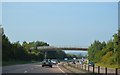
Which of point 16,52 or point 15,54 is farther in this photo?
point 16,52

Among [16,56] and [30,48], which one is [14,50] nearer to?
[16,56]

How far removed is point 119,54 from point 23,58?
70.9 metres

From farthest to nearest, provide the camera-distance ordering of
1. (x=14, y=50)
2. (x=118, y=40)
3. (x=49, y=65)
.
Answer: (x=14, y=50) → (x=118, y=40) → (x=49, y=65)

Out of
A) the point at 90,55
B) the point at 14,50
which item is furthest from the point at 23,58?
the point at 90,55

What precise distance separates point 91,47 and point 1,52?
6827cm

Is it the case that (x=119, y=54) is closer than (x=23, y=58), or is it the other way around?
(x=119, y=54)

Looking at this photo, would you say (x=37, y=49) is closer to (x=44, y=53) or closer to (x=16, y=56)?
(x=44, y=53)

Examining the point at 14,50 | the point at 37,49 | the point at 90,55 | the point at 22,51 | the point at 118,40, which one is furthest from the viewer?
the point at 37,49

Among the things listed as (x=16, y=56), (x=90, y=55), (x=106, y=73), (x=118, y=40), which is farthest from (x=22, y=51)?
(x=106, y=73)

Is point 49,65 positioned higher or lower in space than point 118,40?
lower

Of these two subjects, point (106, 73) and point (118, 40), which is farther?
point (118, 40)

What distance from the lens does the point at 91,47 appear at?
160250mm

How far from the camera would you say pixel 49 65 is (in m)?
73.4

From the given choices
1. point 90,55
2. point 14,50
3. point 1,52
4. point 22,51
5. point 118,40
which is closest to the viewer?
point 118,40
